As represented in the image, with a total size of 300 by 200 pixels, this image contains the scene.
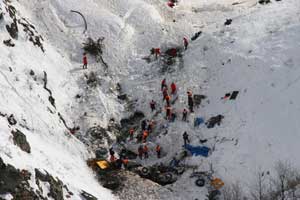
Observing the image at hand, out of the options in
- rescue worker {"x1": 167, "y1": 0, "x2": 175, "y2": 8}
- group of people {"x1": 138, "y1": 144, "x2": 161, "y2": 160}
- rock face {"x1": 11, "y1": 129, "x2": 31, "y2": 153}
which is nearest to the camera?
rock face {"x1": 11, "y1": 129, "x2": 31, "y2": 153}

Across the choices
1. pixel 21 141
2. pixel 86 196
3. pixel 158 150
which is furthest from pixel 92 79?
pixel 86 196

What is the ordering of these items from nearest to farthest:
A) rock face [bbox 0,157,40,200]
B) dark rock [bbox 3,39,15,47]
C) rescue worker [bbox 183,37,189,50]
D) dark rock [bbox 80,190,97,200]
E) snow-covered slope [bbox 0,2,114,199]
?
rock face [bbox 0,157,40,200] → dark rock [bbox 80,190,97,200] → snow-covered slope [bbox 0,2,114,199] → dark rock [bbox 3,39,15,47] → rescue worker [bbox 183,37,189,50]

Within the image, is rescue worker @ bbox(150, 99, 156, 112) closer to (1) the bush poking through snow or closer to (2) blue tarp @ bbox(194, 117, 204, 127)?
(2) blue tarp @ bbox(194, 117, 204, 127)

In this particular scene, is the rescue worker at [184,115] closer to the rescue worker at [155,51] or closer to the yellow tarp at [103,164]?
the yellow tarp at [103,164]

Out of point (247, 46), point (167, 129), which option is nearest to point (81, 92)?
point (167, 129)

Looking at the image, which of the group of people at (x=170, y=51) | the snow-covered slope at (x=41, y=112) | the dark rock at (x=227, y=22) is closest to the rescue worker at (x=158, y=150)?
the snow-covered slope at (x=41, y=112)

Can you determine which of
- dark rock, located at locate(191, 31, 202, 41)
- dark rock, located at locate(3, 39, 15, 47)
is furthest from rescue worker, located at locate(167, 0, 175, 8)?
dark rock, located at locate(3, 39, 15, 47)
